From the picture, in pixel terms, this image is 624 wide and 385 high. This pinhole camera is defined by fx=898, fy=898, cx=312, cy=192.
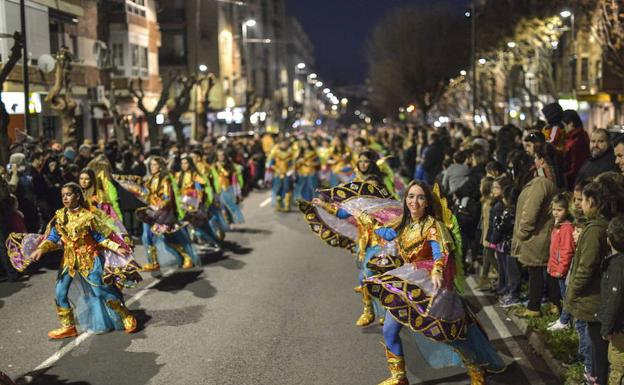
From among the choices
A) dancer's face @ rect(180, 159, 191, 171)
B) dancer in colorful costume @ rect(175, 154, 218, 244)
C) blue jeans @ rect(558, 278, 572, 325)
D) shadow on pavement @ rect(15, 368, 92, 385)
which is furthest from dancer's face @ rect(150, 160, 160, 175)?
blue jeans @ rect(558, 278, 572, 325)

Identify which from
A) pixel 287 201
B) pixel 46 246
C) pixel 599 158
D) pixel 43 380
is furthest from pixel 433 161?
pixel 43 380

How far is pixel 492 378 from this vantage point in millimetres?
7816

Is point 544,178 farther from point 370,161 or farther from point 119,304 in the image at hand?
point 119,304

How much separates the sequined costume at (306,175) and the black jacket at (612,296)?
15.9 metres

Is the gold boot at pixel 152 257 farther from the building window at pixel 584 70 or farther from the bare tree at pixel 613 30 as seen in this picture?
the building window at pixel 584 70

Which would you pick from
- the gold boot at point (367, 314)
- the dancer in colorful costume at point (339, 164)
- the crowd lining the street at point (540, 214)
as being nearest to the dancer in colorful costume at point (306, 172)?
the dancer in colorful costume at point (339, 164)

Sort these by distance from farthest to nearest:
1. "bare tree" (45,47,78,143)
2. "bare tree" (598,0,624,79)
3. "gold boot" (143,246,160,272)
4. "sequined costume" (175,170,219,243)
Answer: "bare tree" (45,47,78,143)
"bare tree" (598,0,624,79)
"sequined costume" (175,170,219,243)
"gold boot" (143,246,160,272)

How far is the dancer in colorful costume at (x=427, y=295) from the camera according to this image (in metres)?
6.92

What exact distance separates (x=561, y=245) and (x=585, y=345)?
151 centimetres

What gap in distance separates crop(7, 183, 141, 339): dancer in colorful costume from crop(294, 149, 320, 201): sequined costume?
42.5ft

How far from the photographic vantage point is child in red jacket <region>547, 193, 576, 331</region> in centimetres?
852

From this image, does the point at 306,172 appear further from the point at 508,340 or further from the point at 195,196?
the point at 508,340

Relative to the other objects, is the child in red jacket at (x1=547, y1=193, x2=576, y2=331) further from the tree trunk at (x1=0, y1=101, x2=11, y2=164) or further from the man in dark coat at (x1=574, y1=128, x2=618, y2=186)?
the tree trunk at (x1=0, y1=101, x2=11, y2=164)

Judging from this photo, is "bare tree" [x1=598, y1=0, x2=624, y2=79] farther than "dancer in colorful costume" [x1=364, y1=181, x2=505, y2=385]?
Yes
